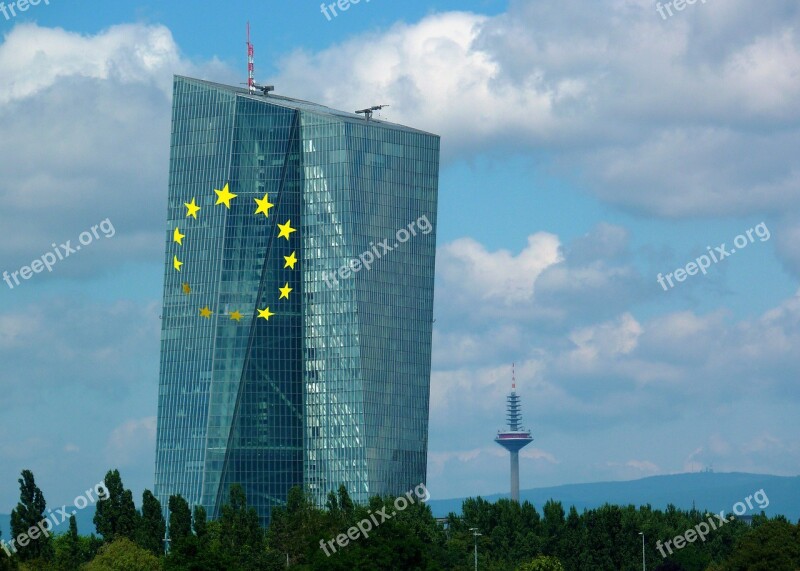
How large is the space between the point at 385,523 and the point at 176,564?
22.6 meters

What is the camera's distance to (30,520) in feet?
609

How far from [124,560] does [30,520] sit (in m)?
12.2

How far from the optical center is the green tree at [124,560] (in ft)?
619

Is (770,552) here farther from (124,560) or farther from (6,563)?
(6,563)

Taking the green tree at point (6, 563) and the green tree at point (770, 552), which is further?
the green tree at point (770, 552)

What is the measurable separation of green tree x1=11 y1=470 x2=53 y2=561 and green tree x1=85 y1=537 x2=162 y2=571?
272 inches

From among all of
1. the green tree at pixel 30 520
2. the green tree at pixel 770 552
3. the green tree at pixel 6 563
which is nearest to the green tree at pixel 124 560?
the green tree at pixel 30 520

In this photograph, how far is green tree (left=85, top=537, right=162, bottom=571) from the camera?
188750mm

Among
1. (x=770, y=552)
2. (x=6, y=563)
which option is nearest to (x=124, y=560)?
(x=6, y=563)

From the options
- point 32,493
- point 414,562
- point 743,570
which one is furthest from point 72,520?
point 743,570

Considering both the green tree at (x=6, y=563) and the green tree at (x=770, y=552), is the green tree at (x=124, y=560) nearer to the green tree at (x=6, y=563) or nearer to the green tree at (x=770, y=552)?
the green tree at (x=6, y=563)

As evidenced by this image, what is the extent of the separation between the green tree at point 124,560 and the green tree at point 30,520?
690 cm

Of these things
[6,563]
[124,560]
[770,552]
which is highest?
[770,552]

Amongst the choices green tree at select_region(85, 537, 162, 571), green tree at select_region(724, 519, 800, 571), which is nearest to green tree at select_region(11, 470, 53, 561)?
green tree at select_region(85, 537, 162, 571)
